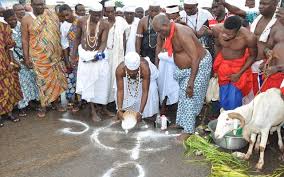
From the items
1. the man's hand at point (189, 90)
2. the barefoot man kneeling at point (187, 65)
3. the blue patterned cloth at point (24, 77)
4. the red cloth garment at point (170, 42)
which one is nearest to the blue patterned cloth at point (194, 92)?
the barefoot man kneeling at point (187, 65)

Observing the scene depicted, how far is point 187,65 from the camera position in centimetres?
515

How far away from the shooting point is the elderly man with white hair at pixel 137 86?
5383 mm

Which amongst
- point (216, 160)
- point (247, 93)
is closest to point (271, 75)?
point (247, 93)

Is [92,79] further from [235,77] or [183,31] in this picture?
[235,77]

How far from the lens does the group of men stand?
16.2 feet

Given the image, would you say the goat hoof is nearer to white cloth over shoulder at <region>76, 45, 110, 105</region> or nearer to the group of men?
the group of men

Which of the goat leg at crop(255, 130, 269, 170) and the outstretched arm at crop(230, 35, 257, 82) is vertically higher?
the outstretched arm at crop(230, 35, 257, 82)

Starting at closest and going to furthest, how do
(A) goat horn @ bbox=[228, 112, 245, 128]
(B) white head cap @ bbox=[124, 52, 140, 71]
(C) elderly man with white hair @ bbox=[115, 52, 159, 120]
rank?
(A) goat horn @ bbox=[228, 112, 245, 128]
(B) white head cap @ bbox=[124, 52, 140, 71]
(C) elderly man with white hair @ bbox=[115, 52, 159, 120]

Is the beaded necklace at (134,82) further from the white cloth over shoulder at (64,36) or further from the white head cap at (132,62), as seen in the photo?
the white cloth over shoulder at (64,36)

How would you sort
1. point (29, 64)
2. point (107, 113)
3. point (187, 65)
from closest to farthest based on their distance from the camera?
point (187, 65)
point (29, 64)
point (107, 113)

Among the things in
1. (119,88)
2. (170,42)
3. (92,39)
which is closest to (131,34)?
(92,39)

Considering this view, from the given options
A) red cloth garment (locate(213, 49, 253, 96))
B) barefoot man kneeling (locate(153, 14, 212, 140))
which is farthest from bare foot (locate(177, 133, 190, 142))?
red cloth garment (locate(213, 49, 253, 96))

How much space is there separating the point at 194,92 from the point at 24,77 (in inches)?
123

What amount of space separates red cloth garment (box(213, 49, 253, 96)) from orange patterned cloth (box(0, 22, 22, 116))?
3.45 metres
